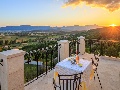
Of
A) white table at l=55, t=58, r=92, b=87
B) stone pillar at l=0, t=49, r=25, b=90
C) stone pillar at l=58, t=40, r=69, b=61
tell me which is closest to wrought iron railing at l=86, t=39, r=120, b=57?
stone pillar at l=58, t=40, r=69, b=61

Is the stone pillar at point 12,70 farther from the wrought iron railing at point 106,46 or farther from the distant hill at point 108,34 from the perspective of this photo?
the distant hill at point 108,34

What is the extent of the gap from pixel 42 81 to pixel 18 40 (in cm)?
5046

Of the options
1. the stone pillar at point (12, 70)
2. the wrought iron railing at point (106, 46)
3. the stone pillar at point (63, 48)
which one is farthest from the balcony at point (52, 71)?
the wrought iron railing at point (106, 46)

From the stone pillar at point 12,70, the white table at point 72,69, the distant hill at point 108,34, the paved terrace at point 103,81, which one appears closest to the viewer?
the stone pillar at point 12,70

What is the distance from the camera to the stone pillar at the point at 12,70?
3.15 metres

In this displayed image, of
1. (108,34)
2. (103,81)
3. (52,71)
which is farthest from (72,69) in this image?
(108,34)

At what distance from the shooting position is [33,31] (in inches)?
2514

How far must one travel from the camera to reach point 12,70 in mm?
3234

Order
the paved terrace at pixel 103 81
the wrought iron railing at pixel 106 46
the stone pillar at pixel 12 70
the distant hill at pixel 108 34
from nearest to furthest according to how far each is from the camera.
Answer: the stone pillar at pixel 12 70
the paved terrace at pixel 103 81
the wrought iron railing at pixel 106 46
the distant hill at pixel 108 34

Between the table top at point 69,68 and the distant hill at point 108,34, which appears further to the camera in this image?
the distant hill at point 108,34

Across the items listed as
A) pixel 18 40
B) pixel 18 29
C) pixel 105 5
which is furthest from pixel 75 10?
pixel 18 29

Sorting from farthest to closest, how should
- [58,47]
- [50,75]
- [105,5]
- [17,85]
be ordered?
1. [105,5]
2. [58,47]
3. [50,75]
4. [17,85]

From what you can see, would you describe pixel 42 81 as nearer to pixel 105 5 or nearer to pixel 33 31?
pixel 105 5

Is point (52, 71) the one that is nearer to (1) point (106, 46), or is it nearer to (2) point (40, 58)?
(2) point (40, 58)
